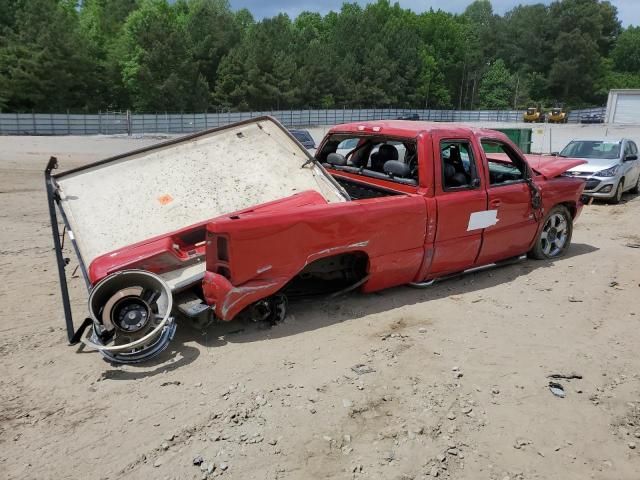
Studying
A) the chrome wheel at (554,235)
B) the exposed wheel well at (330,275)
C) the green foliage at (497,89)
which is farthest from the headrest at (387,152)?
the green foliage at (497,89)

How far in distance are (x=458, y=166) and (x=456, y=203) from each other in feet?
2.22

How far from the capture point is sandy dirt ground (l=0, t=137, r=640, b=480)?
10.2 ft

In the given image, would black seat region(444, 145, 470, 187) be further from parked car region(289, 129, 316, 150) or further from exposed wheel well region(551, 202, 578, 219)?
parked car region(289, 129, 316, 150)

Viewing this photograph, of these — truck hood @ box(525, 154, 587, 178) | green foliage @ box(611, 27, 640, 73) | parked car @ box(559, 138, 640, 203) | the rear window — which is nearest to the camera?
truck hood @ box(525, 154, 587, 178)

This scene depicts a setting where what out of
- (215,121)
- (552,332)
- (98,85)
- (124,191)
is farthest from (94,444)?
(98,85)

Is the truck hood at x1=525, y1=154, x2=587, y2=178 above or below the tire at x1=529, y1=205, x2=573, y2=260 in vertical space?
above

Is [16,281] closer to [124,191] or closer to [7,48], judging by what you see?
[124,191]

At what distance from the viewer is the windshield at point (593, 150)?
13102 millimetres

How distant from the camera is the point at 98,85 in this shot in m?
54.2

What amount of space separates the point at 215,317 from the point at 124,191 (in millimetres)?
1630

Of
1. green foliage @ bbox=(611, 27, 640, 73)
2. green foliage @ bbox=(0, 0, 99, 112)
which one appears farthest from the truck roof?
green foliage @ bbox=(611, 27, 640, 73)

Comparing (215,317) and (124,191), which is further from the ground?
(124,191)

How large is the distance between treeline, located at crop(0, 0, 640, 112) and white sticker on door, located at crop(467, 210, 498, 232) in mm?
49815

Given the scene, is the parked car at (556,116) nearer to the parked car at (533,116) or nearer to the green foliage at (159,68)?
the parked car at (533,116)
